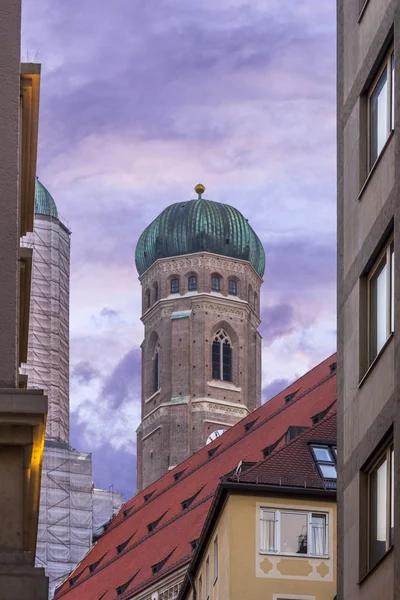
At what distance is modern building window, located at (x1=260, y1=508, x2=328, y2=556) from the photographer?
32781 mm

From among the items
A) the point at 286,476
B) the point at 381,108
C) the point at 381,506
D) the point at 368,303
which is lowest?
the point at 381,506

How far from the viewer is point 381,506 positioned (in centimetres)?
1944

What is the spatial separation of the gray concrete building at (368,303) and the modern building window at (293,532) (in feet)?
36.4

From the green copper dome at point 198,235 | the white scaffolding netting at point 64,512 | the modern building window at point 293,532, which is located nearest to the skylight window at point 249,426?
the white scaffolding netting at point 64,512

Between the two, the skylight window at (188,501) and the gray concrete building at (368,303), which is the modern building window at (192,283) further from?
the gray concrete building at (368,303)

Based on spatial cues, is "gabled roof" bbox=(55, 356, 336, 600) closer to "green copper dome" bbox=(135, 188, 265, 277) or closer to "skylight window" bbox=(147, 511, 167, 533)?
"skylight window" bbox=(147, 511, 167, 533)

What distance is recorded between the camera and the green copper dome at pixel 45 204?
10325cm

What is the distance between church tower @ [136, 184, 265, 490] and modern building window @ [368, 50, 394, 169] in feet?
297

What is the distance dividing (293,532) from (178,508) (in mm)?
32460

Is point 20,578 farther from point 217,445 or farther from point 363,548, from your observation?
point 217,445

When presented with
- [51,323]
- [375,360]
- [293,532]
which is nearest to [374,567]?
[375,360]

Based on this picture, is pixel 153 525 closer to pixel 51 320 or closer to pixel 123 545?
pixel 123 545

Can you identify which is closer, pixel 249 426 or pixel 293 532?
pixel 293 532

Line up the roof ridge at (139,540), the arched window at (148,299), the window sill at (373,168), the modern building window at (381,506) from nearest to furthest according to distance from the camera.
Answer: the modern building window at (381,506) < the window sill at (373,168) < the roof ridge at (139,540) < the arched window at (148,299)
